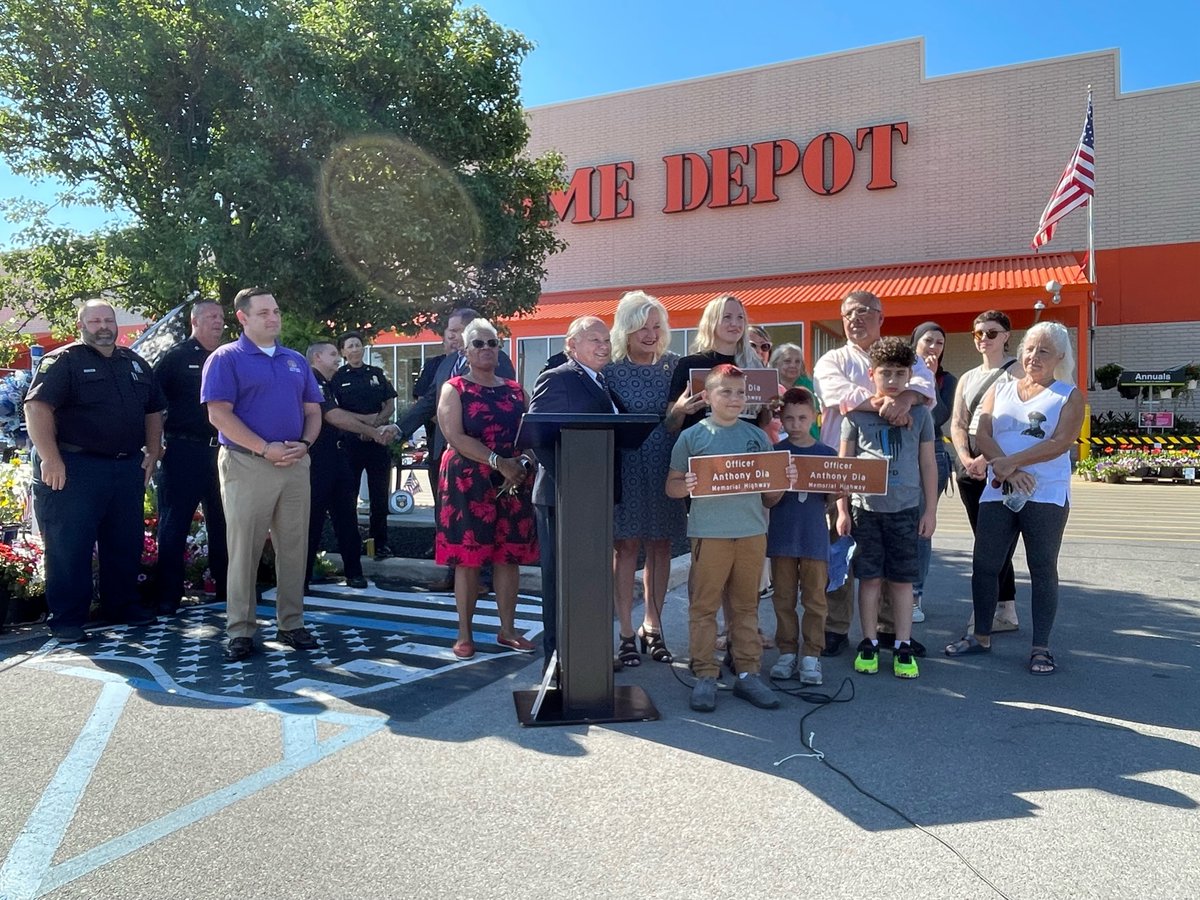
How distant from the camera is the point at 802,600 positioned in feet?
14.9

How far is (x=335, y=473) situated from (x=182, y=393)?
1.31 meters

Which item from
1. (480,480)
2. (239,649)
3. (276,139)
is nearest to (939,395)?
(480,480)

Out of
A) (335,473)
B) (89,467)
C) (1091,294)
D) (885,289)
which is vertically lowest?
(335,473)

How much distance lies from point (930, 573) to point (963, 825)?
510 cm

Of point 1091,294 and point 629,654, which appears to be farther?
point 1091,294

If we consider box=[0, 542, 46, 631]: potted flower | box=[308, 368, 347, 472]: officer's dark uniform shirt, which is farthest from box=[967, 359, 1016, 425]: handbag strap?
box=[0, 542, 46, 631]: potted flower

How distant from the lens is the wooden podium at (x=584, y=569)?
3.90 m

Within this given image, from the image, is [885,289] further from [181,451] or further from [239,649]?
[239,649]

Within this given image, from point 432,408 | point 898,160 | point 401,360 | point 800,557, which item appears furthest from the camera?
point 401,360

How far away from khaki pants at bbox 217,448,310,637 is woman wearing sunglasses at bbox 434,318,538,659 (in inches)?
37.7

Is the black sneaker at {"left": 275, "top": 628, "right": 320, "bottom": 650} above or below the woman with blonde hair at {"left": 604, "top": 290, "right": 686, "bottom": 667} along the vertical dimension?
below

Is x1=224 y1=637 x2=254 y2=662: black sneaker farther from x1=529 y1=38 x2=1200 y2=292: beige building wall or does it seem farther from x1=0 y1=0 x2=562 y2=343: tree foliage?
x1=529 y1=38 x2=1200 y2=292: beige building wall

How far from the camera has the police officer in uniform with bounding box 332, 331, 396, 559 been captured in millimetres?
7195

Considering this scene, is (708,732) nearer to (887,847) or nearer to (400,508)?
(887,847)
